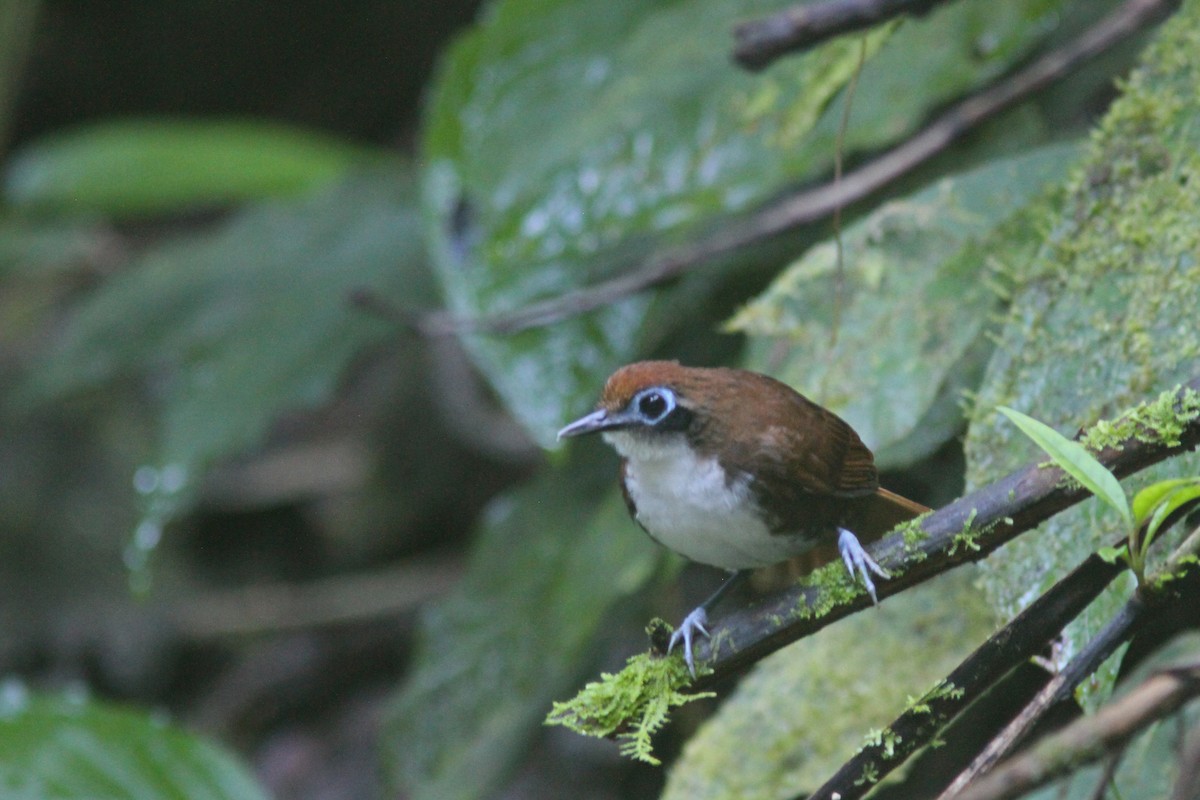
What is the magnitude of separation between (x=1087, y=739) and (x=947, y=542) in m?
0.34

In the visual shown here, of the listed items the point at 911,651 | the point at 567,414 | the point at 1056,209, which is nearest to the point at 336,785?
the point at 567,414

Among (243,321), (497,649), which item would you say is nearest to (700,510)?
(497,649)

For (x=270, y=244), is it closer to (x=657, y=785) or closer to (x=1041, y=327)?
(x=657, y=785)

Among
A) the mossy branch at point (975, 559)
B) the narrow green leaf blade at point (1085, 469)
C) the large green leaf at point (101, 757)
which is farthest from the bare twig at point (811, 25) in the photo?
the large green leaf at point (101, 757)

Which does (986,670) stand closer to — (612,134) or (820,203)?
(820,203)

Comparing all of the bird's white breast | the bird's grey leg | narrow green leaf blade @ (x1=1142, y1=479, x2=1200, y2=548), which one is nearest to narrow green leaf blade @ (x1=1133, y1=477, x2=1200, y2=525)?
narrow green leaf blade @ (x1=1142, y1=479, x2=1200, y2=548)

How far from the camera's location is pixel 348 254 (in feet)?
13.0

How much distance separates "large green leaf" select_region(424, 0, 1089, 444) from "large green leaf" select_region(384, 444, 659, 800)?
1.20ft

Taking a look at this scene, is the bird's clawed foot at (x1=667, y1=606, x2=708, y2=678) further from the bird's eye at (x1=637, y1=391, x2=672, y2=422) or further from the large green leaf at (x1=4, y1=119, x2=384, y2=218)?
the large green leaf at (x1=4, y1=119, x2=384, y2=218)

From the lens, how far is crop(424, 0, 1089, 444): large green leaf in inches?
93.9

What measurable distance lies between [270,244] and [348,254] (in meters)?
0.33

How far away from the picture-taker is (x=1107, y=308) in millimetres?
1629

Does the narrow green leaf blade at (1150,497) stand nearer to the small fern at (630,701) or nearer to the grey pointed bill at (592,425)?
the small fern at (630,701)

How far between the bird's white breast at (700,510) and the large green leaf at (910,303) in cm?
31
